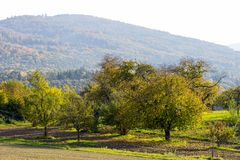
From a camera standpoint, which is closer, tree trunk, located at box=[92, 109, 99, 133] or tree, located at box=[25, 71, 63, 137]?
tree, located at box=[25, 71, 63, 137]

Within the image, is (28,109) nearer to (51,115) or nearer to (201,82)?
(51,115)

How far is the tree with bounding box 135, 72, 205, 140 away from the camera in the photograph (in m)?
57.7

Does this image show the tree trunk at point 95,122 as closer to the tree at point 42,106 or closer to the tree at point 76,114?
the tree at point 42,106

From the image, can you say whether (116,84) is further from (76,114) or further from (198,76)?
(76,114)

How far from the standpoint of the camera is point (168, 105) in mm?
57906

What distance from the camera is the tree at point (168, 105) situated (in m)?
57.7

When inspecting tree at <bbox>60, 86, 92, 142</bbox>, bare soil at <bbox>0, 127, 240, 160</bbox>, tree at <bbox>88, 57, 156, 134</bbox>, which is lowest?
bare soil at <bbox>0, 127, 240, 160</bbox>

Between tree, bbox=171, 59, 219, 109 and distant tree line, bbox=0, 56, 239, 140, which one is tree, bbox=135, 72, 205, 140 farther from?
tree, bbox=171, 59, 219, 109

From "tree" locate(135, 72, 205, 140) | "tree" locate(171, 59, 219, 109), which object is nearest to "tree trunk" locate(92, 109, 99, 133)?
"tree" locate(135, 72, 205, 140)

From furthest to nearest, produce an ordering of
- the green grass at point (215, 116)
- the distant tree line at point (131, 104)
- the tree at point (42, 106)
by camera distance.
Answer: the green grass at point (215, 116) < the tree at point (42, 106) < the distant tree line at point (131, 104)

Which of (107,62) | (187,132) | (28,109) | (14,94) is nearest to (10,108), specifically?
(14,94)

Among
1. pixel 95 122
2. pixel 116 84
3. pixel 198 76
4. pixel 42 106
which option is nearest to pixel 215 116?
pixel 198 76

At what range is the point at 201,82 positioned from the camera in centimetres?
8906

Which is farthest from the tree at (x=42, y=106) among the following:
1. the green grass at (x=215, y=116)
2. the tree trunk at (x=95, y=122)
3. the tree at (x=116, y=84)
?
the green grass at (x=215, y=116)
